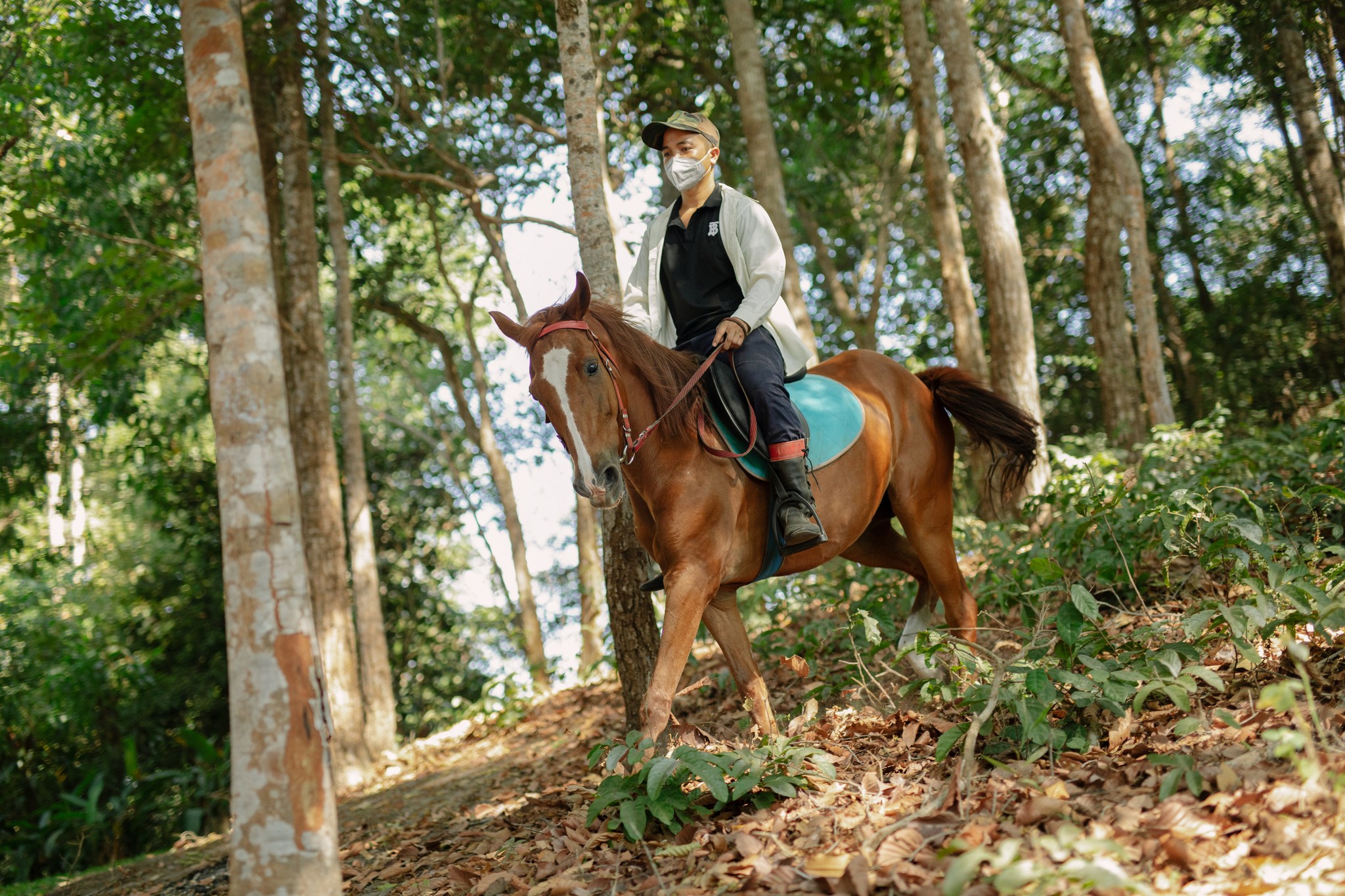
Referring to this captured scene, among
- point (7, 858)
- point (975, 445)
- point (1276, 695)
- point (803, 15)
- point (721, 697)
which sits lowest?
point (7, 858)

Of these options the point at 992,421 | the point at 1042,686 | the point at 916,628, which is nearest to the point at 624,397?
the point at 1042,686

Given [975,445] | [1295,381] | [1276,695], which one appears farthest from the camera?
[1295,381]

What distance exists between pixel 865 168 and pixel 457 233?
31.5 ft

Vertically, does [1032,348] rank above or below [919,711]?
above

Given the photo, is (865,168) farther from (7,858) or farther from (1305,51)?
(7,858)

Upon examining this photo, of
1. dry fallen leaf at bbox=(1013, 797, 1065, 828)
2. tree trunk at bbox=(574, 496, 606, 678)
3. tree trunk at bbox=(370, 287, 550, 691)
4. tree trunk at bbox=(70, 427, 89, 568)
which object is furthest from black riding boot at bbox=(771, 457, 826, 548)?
tree trunk at bbox=(70, 427, 89, 568)

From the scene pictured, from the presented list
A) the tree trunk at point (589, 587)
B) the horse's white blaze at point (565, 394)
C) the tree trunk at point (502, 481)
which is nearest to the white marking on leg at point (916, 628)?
the horse's white blaze at point (565, 394)

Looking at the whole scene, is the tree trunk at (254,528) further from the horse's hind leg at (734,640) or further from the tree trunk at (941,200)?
the tree trunk at (941,200)

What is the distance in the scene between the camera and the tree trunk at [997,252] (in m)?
8.71

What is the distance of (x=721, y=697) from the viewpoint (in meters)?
7.27

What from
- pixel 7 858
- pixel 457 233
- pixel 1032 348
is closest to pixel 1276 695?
pixel 1032 348

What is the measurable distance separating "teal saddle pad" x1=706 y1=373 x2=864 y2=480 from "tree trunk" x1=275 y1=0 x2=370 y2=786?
7.07 metres

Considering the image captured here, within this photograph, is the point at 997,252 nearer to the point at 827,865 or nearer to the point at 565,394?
the point at 565,394

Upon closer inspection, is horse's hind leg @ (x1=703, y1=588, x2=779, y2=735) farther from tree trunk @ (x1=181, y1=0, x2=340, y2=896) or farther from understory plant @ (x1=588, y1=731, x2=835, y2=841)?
tree trunk @ (x1=181, y1=0, x2=340, y2=896)
